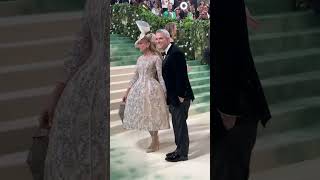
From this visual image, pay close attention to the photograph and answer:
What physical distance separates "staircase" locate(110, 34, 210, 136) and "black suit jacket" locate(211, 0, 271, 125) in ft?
3.61

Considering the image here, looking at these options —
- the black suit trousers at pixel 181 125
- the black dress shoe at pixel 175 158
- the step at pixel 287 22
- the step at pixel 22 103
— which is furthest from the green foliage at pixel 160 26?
the step at pixel 22 103

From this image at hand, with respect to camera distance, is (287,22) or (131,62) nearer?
(287,22)

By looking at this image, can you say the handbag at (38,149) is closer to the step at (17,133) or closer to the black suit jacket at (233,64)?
the step at (17,133)

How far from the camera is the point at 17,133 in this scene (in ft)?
4.40

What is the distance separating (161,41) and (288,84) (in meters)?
1.07

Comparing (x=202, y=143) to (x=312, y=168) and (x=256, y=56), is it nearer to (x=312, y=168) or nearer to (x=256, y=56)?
(x=312, y=168)

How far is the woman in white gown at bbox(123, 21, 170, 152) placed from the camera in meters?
2.60

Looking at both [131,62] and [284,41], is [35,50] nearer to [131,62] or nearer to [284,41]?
[284,41]

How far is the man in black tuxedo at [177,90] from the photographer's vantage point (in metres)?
2.59

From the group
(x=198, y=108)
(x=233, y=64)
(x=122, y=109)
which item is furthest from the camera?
(x=198, y=108)

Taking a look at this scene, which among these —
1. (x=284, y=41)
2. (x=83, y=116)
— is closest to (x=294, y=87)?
(x=284, y=41)

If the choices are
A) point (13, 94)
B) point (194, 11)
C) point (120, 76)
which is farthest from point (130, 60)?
point (13, 94)

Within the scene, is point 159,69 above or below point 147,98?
above

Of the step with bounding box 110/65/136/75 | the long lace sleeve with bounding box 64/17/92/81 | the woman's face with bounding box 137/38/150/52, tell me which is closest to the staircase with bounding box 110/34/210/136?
the step with bounding box 110/65/136/75
